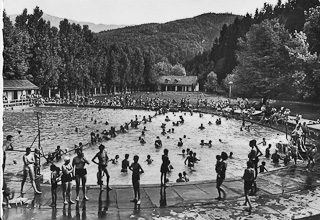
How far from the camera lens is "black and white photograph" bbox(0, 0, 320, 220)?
444 inches

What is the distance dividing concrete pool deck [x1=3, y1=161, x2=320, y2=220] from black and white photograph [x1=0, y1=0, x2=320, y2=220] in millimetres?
63

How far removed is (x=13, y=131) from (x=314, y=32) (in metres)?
37.7

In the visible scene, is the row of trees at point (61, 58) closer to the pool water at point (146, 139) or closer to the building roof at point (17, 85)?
the building roof at point (17, 85)

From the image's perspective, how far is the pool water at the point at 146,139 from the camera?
20.4 meters

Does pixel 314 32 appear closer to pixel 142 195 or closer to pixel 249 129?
pixel 249 129

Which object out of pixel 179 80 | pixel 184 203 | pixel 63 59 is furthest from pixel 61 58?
pixel 184 203

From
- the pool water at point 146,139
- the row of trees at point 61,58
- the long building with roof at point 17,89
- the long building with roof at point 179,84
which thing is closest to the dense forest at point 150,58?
the row of trees at point 61,58

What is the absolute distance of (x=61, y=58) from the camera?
74.8 meters

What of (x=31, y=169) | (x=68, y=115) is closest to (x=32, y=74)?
(x=68, y=115)

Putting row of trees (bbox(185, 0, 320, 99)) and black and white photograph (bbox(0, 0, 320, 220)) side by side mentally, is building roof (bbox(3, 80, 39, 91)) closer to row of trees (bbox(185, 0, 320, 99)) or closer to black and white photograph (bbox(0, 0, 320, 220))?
black and white photograph (bbox(0, 0, 320, 220))

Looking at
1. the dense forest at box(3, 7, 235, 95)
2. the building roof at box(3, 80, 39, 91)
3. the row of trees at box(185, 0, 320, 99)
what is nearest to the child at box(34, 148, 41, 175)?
the row of trees at box(185, 0, 320, 99)

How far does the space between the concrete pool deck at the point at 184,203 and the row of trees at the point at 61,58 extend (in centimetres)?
4834

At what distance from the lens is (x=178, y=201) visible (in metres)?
11.7

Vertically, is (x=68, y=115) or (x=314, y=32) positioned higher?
(x=314, y=32)
